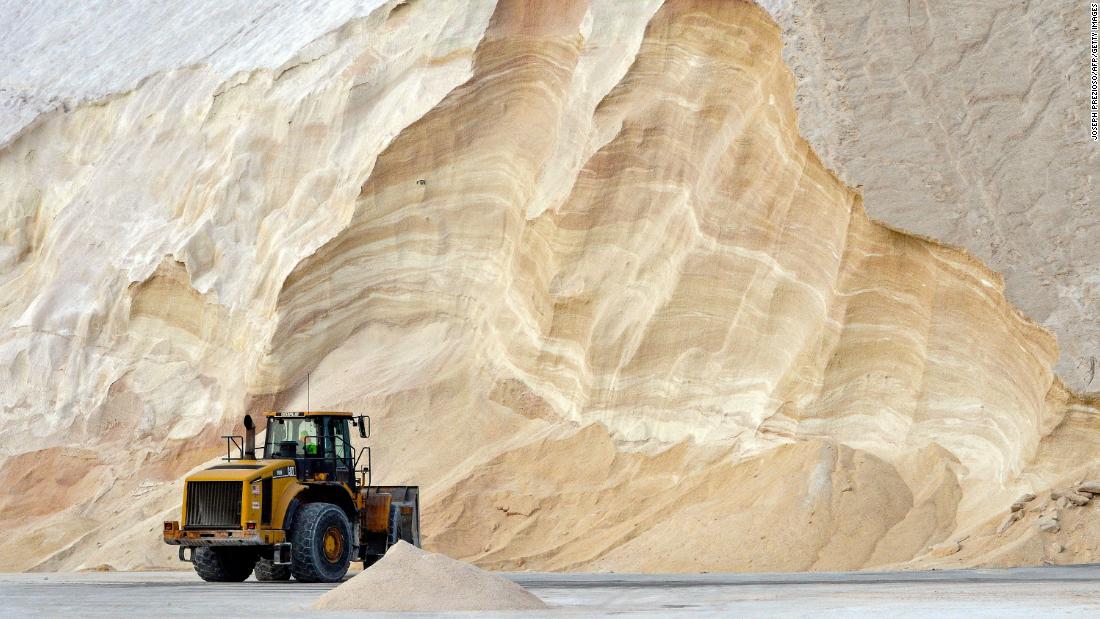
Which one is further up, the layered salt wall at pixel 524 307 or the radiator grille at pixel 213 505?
the layered salt wall at pixel 524 307

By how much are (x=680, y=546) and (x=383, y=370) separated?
838cm

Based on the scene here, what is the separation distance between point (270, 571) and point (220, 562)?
0.72 metres

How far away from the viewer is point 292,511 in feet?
59.6

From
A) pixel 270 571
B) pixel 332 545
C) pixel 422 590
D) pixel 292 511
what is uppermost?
pixel 292 511

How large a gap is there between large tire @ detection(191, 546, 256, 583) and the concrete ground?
0.43 m

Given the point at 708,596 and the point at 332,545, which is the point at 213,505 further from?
the point at 708,596

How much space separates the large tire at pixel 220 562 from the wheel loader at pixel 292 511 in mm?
13

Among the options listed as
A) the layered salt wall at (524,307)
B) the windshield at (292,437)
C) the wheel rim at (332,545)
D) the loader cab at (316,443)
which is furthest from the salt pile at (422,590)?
the layered salt wall at (524,307)

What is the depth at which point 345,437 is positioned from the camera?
63.3 ft

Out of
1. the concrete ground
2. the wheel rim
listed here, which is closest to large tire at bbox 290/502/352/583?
the wheel rim

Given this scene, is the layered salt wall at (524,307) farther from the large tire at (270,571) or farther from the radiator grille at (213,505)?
the radiator grille at (213,505)

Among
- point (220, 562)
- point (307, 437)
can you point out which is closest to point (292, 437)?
point (307, 437)

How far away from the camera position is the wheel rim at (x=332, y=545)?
59.7 feet

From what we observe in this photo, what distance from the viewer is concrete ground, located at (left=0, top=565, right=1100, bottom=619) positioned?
1220 cm
